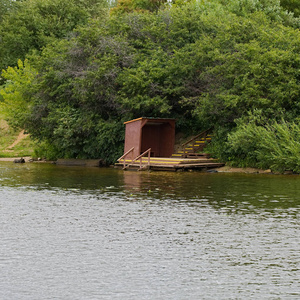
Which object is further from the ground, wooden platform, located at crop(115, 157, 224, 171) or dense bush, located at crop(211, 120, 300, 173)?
dense bush, located at crop(211, 120, 300, 173)

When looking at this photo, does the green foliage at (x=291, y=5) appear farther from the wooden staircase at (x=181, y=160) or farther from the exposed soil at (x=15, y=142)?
the exposed soil at (x=15, y=142)

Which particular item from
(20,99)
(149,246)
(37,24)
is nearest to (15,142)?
(20,99)

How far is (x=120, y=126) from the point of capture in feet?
135

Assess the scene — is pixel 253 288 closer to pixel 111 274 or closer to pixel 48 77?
pixel 111 274

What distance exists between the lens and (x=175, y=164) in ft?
114

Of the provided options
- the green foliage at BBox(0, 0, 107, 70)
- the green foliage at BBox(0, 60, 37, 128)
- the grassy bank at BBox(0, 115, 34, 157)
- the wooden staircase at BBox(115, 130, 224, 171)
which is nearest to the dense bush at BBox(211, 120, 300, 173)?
the wooden staircase at BBox(115, 130, 224, 171)

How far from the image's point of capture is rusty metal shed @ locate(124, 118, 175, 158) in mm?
38219

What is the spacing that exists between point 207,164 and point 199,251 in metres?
25.2

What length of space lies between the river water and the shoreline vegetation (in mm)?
14538

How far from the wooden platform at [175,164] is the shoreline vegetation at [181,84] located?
129cm

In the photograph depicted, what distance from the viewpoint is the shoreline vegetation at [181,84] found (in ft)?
111

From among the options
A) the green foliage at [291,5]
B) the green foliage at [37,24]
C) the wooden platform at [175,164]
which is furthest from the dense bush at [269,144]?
the green foliage at [37,24]

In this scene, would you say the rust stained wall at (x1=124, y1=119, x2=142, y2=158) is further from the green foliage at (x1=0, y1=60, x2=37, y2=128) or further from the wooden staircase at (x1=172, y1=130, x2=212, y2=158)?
the green foliage at (x1=0, y1=60, x2=37, y2=128)

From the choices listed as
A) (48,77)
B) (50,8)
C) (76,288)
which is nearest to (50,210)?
(76,288)
